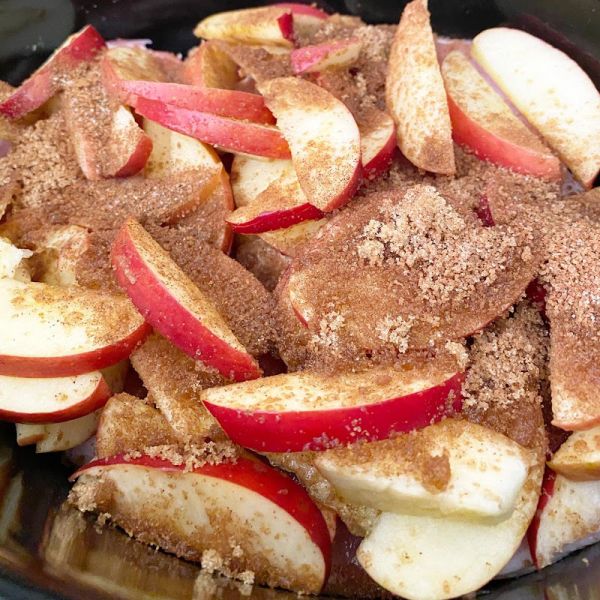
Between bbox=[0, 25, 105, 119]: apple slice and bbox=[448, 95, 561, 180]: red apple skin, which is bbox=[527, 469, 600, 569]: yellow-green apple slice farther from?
bbox=[0, 25, 105, 119]: apple slice

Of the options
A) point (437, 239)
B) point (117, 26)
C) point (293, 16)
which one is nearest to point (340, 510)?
point (437, 239)

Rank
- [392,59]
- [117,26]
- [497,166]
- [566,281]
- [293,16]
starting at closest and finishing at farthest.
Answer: [566,281], [497,166], [392,59], [293,16], [117,26]

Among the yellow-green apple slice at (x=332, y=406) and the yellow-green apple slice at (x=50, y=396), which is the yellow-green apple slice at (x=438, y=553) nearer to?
the yellow-green apple slice at (x=332, y=406)

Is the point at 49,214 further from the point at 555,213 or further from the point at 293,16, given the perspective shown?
the point at 555,213

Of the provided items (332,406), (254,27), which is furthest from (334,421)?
(254,27)

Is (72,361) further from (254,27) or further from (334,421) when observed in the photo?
(254,27)

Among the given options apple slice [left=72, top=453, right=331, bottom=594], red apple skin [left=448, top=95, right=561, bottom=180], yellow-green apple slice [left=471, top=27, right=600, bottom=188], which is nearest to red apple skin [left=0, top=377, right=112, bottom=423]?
apple slice [left=72, top=453, right=331, bottom=594]
